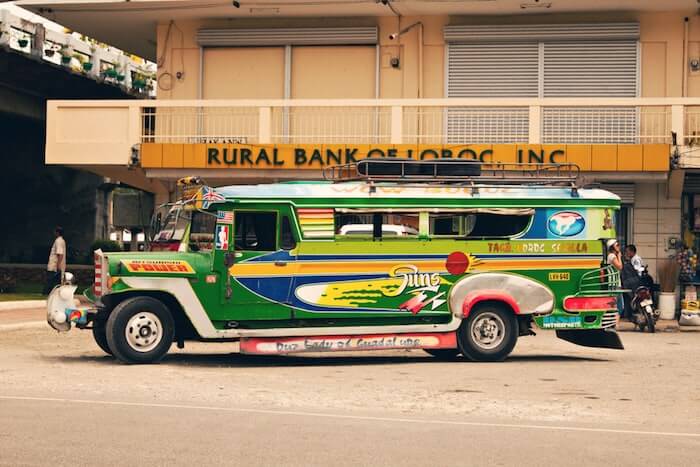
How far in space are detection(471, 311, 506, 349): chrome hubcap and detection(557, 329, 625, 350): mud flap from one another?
50.3 inches

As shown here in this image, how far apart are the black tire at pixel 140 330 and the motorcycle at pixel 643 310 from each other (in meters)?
10.8

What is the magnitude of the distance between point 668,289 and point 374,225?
11126mm

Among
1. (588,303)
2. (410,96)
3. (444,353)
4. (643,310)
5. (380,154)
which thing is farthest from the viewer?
(410,96)

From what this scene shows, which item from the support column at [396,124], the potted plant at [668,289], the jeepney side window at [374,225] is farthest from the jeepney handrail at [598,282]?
the support column at [396,124]

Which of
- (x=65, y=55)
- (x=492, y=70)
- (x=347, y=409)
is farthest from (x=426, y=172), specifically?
(x=65, y=55)

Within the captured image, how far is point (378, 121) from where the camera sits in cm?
2714

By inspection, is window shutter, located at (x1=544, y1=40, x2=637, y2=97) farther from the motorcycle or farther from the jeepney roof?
the jeepney roof

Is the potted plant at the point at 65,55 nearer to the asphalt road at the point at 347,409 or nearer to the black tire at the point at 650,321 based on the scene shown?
the asphalt road at the point at 347,409

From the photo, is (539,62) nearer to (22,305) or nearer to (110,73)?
(22,305)

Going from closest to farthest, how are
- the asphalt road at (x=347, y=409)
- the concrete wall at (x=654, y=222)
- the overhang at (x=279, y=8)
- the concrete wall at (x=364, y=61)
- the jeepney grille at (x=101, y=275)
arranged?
the asphalt road at (x=347, y=409), the jeepney grille at (x=101, y=275), the concrete wall at (x=654, y=222), the overhang at (x=279, y=8), the concrete wall at (x=364, y=61)

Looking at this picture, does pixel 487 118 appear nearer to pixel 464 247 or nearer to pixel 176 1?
pixel 176 1

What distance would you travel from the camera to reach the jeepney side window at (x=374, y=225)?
16781mm

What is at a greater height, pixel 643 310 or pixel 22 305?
pixel 643 310

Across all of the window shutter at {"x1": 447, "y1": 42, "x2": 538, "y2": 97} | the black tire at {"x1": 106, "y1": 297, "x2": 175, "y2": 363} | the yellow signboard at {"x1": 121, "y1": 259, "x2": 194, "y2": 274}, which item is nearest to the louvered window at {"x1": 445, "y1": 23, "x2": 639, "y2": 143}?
the window shutter at {"x1": 447, "y1": 42, "x2": 538, "y2": 97}
